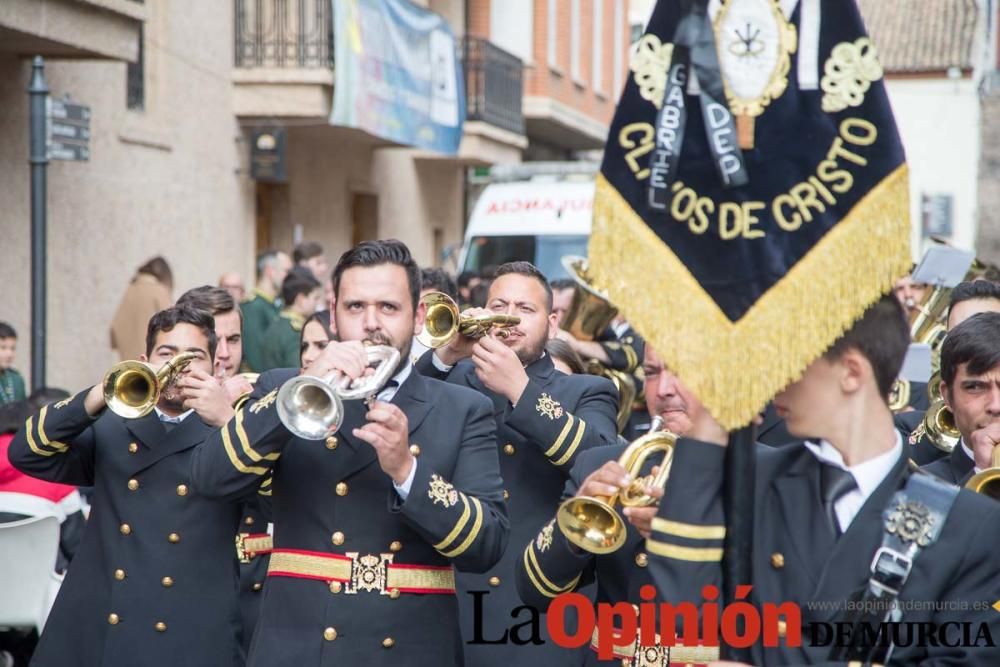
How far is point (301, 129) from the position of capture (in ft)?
63.2

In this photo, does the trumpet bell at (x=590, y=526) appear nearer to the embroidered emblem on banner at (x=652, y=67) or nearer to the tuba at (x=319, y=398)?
the tuba at (x=319, y=398)

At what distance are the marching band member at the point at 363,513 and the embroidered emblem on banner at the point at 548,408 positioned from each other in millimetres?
1011

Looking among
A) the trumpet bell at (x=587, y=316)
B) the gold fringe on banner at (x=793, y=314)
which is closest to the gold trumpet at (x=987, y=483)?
the gold fringe on banner at (x=793, y=314)

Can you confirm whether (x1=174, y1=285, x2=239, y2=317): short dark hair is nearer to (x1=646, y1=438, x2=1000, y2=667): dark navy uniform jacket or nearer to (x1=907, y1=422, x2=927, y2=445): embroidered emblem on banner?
(x1=907, y1=422, x2=927, y2=445): embroidered emblem on banner

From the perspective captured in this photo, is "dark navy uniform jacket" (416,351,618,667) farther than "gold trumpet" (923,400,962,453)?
No

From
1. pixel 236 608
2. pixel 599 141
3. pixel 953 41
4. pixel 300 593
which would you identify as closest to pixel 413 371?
pixel 300 593

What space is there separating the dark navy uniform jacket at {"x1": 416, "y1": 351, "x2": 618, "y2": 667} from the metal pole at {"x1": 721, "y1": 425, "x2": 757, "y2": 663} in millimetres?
2093

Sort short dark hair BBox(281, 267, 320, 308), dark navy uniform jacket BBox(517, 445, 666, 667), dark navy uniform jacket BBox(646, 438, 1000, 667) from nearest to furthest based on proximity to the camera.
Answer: dark navy uniform jacket BBox(646, 438, 1000, 667), dark navy uniform jacket BBox(517, 445, 666, 667), short dark hair BBox(281, 267, 320, 308)

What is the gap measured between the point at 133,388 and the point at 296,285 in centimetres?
751

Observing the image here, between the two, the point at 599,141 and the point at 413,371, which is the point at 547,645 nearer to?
the point at 413,371

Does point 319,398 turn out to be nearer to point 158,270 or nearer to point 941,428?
point 941,428

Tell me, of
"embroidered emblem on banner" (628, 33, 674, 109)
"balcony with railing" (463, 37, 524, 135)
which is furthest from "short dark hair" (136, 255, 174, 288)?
"balcony with railing" (463, 37, 524, 135)

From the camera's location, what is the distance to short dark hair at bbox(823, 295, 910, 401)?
124 inches

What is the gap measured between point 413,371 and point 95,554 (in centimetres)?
150
